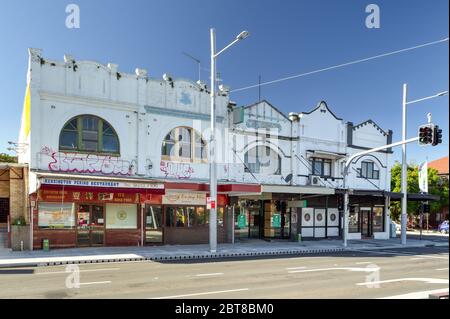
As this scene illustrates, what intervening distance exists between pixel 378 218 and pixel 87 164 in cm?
2349

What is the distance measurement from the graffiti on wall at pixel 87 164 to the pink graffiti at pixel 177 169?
1.79 metres

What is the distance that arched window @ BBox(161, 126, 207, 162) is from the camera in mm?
24734

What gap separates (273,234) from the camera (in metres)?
29.5

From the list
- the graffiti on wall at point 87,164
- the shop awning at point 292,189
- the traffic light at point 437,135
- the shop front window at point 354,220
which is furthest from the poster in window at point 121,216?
the shop front window at point 354,220

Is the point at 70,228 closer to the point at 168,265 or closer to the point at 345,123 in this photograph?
the point at 168,265

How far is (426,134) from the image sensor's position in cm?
1906

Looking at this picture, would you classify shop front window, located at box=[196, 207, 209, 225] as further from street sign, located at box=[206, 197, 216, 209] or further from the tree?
the tree

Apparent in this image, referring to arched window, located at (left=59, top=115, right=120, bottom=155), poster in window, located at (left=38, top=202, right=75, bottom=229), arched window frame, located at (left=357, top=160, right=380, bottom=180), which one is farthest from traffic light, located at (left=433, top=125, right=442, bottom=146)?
poster in window, located at (left=38, top=202, right=75, bottom=229)

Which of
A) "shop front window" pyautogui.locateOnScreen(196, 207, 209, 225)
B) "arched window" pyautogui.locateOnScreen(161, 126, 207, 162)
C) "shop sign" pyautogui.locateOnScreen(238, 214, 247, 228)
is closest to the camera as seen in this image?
"arched window" pyautogui.locateOnScreen(161, 126, 207, 162)

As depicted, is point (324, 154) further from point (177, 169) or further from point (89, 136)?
point (89, 136)

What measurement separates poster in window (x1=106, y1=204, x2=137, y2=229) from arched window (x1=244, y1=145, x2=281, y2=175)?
7.85m

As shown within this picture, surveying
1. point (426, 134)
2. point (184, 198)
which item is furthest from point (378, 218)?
point (184, 198)

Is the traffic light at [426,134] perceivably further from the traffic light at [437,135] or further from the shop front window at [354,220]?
the shop front window at [354,220]

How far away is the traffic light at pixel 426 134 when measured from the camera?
748 inches
